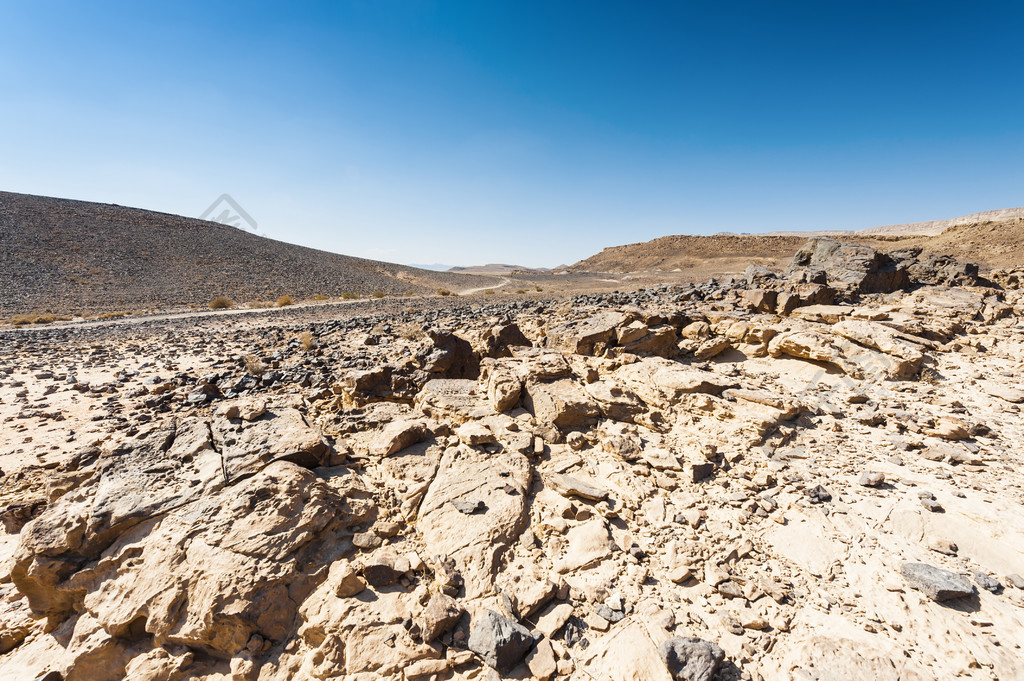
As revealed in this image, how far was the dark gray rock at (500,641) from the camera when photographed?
2.84m

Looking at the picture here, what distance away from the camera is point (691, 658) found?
2.75 meters

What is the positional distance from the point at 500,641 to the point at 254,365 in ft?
26.4

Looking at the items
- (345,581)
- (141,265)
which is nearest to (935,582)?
(345,581)

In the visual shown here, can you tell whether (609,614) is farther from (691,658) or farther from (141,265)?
(141,265)

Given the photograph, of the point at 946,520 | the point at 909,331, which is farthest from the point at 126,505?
the point at 909,331

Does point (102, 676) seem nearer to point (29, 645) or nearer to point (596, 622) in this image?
point (29, 645)

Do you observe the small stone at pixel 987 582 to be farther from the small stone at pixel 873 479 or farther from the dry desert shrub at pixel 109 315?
the dry desert shrub at pixel 109 315

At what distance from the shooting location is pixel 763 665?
9.11ft

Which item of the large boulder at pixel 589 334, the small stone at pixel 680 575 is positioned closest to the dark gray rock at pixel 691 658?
the small stone at pixel 680 575

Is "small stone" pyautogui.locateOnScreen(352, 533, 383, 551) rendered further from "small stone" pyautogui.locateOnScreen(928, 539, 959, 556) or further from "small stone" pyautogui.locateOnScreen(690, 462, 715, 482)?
"small stone" pyautogui.locateOnScreen(928, 539, 959, 556)

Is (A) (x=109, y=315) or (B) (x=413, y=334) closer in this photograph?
(B) (x=413, y=334)

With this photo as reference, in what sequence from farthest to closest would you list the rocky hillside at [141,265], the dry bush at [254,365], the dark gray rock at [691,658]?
1. the rocky hillside at [141,265]
2. the dry bush at [254,365]
3. the dark gray rock at [691,658]

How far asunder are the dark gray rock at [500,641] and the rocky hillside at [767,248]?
3105 centimetres

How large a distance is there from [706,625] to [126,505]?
17.4 feet
